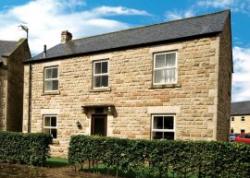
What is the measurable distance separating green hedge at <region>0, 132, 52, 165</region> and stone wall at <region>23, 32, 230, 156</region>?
3324 millimetres

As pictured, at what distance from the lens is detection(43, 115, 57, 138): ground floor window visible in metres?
19.9

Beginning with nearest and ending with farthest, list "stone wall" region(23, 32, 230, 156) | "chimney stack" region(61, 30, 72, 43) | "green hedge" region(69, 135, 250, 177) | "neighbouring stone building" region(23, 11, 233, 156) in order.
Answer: "green hedge" region(69, 135, 250, 177), "stone wall" region(23, 32, 230, 156), "neighbouring stone building" region(23, 11, 233, 156), "chimney stack" region(61, 30, 72, 43)

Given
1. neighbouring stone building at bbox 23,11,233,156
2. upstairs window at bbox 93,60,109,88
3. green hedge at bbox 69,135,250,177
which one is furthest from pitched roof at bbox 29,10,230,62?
green hedge at bbox 69,135,250,177

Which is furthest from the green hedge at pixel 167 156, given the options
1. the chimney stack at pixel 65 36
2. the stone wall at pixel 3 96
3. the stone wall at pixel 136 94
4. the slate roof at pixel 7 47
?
the slate roof at pixel 7 47

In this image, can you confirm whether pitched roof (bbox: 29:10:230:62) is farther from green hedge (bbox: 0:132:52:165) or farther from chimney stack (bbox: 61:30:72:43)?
green hedge (bbox: 0:132:52:165)

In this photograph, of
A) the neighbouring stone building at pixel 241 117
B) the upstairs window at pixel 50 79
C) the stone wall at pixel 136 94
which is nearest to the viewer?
the stone wall at pixel 136 94

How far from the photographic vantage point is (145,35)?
18.3 metres

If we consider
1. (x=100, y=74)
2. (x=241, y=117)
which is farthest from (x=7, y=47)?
(x=241, y=117)

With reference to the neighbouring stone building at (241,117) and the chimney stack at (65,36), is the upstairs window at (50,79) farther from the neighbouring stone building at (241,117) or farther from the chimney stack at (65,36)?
the neighbouring stone building at (241,117)

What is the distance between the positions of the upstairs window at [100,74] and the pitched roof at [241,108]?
47.9 meters

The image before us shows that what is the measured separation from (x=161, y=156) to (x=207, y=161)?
1.73m

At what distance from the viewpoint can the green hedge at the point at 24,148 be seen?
1534cm

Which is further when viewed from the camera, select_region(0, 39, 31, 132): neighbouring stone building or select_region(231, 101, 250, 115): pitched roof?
select_region(231, 101, 250, 115): pitched roof

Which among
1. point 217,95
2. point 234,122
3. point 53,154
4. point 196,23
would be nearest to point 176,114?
point 217,95
